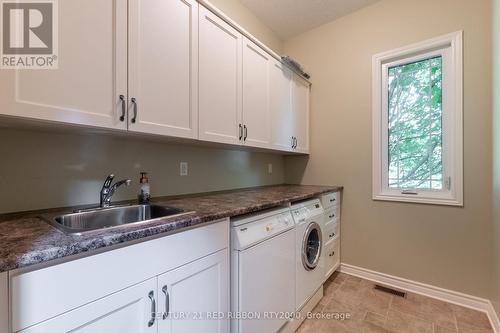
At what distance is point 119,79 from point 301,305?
1.90m

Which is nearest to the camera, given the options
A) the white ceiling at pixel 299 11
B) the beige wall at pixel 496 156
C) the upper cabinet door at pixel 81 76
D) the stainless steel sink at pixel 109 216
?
the upper cabinet door at pixel 81 76

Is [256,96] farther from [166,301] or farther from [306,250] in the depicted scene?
[166,301]

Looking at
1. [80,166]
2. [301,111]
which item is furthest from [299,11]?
[80,166]

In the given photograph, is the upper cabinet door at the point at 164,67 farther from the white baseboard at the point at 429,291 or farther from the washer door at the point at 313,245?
the white baseboard at the point at 429,291

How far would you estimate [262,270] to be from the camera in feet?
4.35

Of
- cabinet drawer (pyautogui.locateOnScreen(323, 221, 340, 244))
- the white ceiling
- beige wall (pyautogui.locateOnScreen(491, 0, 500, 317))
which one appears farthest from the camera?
the white ceiling

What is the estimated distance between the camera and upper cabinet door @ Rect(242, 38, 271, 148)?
1901 millimetres

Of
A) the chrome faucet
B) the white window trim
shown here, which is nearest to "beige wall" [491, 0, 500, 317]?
the white window trim

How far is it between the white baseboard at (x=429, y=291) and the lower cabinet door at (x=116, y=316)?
2284 millimetres

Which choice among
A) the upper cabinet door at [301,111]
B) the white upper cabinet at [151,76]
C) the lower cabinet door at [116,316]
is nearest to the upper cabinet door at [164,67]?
the white upper cabinet at [151,76]

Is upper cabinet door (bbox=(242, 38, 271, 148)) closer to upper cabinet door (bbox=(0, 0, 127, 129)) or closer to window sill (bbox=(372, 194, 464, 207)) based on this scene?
upper cabinet door (bbox=(0, 0, 127, 129))

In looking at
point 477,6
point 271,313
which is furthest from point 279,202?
point 477,6

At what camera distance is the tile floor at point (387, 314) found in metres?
1.66

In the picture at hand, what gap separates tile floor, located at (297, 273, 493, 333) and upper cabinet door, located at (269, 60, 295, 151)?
4.96 feet
